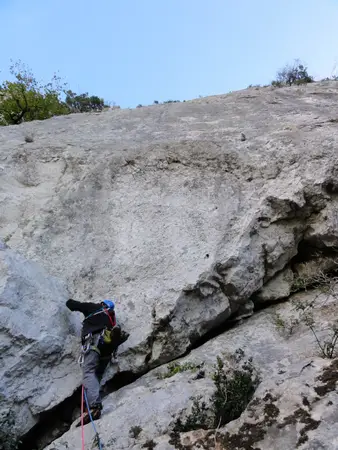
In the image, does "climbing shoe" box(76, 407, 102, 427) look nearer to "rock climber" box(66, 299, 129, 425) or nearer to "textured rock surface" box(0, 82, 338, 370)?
"rock climber" box(66, 299, 129, 425)

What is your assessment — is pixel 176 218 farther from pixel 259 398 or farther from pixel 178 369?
pixel 259 398

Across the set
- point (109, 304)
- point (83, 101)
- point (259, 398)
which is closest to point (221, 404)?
point (259, 398)

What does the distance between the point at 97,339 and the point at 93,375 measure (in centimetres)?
54

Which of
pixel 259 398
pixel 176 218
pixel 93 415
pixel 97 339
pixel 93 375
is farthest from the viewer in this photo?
pixel 176 218

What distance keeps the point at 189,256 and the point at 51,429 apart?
11.7 ft

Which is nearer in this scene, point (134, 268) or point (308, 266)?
point (134, 268)

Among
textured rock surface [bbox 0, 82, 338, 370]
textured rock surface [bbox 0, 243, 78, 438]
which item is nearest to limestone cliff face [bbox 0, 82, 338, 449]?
textured rock surface [bbox 0, 82, 338, 370]

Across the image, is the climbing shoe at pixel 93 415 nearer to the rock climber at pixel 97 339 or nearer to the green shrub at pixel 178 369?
the rock climber at pixel 97 339

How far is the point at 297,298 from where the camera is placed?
833 cm

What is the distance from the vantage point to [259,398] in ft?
17.3

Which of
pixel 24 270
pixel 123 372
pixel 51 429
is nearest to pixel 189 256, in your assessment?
pixel 123 372

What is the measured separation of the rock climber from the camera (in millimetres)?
6281

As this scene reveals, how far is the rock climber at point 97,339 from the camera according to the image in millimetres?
6281

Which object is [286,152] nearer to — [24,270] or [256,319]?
[256,319]
